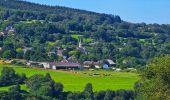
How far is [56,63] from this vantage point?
76.6 m

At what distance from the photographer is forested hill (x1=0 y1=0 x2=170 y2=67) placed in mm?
86312

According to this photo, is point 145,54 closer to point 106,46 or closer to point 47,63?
point 106,46

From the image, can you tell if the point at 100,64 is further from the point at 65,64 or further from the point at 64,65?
the point at 64,65

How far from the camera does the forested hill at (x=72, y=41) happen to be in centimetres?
8631

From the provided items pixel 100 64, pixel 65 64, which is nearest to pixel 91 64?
pixel 100 64

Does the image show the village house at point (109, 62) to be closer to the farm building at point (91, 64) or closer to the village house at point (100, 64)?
the village house at point (100, 64)

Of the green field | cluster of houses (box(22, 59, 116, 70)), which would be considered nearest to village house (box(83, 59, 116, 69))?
cluster of houses (box(22, 59, 116, 70))

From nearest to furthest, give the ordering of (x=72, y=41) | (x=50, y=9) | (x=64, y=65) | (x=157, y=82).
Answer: (x=157, y=82) < (x=64, y=65) < (x=72, y=41) < (x=50, y=9)

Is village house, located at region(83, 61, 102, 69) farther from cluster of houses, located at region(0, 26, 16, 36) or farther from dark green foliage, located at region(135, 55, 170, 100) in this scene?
dark green foliage, located at region(135, 55, 170, 100)

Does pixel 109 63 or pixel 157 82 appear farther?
pixel 109 63

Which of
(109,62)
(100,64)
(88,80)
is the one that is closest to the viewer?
(88,80)

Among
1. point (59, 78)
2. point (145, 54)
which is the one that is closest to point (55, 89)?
point (59, 78)

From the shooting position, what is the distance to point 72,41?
108m

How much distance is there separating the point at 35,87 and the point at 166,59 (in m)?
29.8
